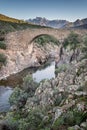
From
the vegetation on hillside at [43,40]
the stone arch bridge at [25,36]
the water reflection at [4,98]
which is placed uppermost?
the stone arch bridge at [25,36]

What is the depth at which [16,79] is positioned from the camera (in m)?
66.4

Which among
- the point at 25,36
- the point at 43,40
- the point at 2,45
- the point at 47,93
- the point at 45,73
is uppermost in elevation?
the point at 25,36

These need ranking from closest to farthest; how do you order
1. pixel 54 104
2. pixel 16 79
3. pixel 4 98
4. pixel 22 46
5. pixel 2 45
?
Answer: 1. pixel 54 104
2. pixel 4 98
3. pixel 16 79
4. pixel 2 45
5. pixel 22 46

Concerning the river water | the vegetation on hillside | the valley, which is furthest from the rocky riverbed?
the vegetation on hillside

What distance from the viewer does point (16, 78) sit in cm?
6744

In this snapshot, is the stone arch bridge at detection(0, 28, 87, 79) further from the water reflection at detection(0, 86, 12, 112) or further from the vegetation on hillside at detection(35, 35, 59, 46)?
the vegetation on hillside at detection(35, 35, 59, 46)

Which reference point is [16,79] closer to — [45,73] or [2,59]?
[2,59]

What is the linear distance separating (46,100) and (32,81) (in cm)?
880

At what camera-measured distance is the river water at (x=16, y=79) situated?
158 feet

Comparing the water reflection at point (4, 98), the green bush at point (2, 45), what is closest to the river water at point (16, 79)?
the water reflection at point (4, 98)

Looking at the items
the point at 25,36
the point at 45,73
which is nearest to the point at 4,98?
the point at 45,73

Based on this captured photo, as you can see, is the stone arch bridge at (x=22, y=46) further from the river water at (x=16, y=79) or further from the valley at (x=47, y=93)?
the river water at (x=16, y=79)

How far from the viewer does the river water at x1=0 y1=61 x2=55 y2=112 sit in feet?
158

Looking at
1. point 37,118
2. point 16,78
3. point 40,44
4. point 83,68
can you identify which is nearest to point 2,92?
point 16,78
